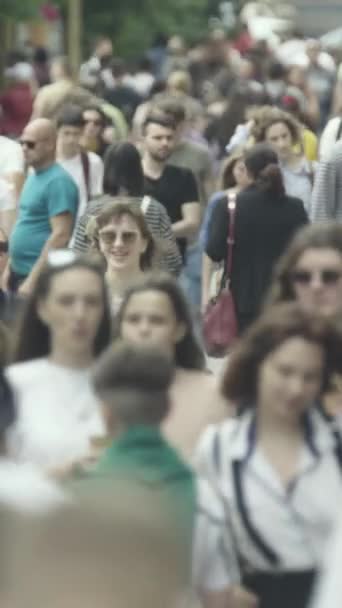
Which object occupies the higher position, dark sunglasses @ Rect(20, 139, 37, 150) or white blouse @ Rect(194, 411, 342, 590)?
dark sunglasses @ Rect(20, 139, 37, 150)

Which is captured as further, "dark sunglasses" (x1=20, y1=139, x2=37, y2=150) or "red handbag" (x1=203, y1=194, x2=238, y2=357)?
"dark sunglasses" (x1=20, y1=139, x2=37, y2=150)

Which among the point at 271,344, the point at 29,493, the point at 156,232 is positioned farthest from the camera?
the point at 156,232

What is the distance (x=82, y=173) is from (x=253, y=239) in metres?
2.31

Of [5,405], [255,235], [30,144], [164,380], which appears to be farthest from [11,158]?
[164,380]

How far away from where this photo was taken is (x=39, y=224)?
46.8ft

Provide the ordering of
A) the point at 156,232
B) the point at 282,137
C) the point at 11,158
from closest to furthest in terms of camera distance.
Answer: the point at 156,232 < the point at 11,158 < the point at 282,137

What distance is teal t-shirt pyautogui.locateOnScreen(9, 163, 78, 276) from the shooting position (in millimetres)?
14188

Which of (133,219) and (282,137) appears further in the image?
(282,137)

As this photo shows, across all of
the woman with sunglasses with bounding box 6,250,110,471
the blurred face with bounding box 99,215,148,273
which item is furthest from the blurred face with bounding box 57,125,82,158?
the woman with sunglasses with bounding box 6,250,110,471

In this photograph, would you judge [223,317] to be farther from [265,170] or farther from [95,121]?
[95,121]

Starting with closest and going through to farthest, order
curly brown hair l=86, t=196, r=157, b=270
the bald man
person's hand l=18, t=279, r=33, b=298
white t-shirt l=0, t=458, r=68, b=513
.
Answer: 1. white t-shirt l=0, t=458, r=68, b=513
2. curly brown hair l=86, t=196, r=157, b=270
3. person's hand l=18, t=279, r=33, b=298
4. the bald man

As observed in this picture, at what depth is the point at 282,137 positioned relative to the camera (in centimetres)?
1586

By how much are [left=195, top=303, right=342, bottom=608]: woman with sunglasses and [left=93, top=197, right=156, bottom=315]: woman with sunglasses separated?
3353 millimetres

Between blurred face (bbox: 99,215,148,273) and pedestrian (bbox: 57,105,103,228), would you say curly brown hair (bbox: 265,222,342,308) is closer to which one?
blurred face (bbox: 99,215,148,273)
